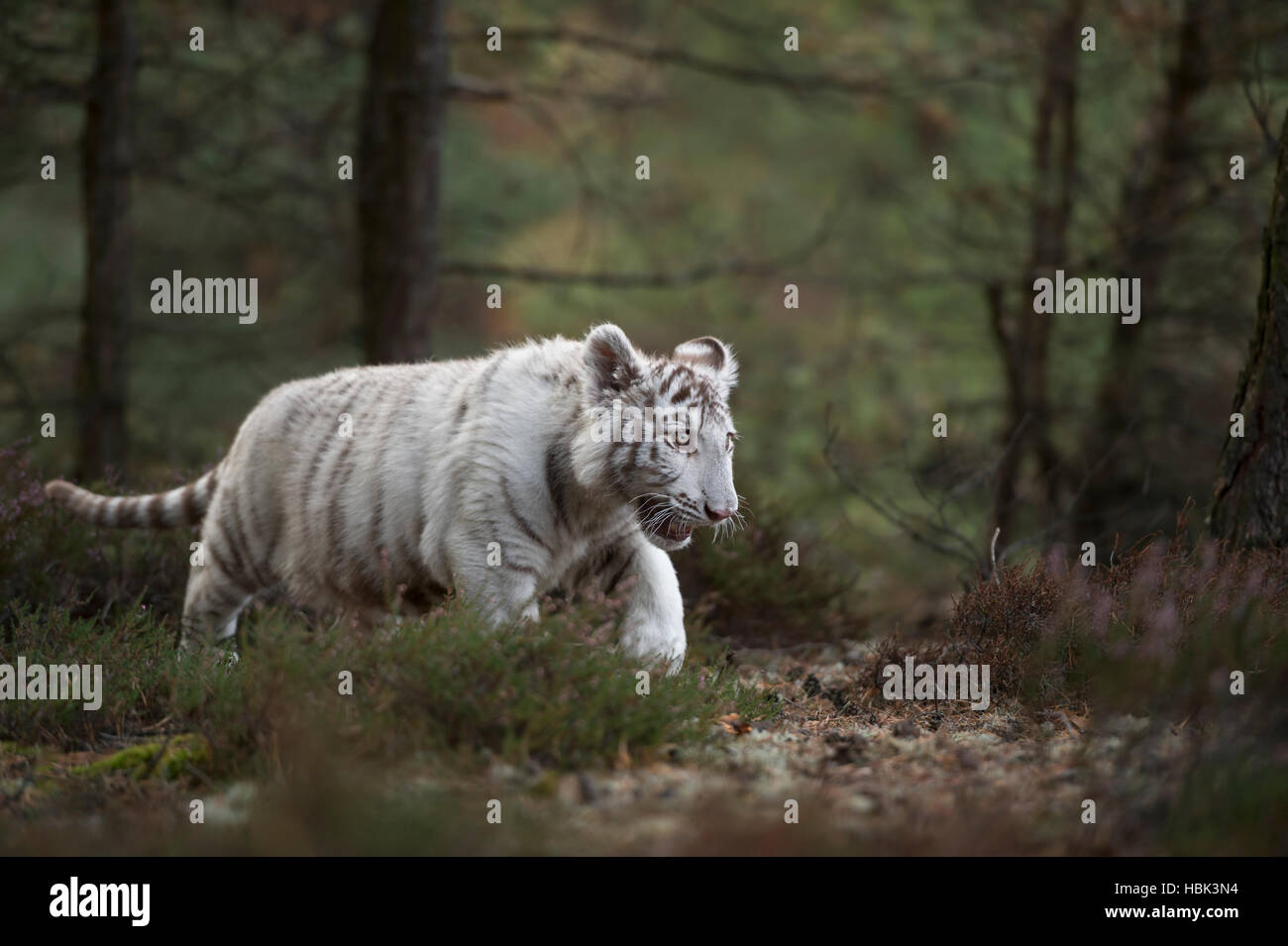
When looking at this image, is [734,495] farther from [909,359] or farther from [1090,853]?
[909,359]

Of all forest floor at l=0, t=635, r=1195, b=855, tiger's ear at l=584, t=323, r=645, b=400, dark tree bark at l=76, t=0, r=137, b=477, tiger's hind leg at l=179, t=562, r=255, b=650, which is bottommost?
forest floor at l=0, t=635, r=1195, b=855

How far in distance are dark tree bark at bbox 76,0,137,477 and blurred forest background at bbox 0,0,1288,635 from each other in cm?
2

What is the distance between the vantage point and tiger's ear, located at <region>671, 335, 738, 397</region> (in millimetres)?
6055

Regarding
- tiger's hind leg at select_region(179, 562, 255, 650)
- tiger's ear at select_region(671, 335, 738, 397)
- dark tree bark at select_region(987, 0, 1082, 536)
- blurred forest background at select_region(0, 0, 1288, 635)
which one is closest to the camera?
tiger's ear at select_region(671, 335, 738, 397)

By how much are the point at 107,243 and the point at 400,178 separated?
2505 millimetres

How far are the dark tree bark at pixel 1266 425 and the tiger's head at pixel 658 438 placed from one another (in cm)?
255

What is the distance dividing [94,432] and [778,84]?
6.64 m

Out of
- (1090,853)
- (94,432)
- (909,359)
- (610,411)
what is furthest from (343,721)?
(909,359)

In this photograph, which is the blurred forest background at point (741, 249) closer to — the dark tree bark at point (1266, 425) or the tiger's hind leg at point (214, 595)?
the dark tree bark at point (1266, 425)

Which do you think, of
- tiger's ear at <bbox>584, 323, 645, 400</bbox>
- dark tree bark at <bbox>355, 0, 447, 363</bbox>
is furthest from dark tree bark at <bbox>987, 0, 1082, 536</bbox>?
tiger's ear at <bbox>584, 323, 645, 400</bbox>

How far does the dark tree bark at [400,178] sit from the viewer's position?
10164mm

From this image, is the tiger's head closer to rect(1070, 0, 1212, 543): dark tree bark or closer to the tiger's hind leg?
the tiger's hind leg

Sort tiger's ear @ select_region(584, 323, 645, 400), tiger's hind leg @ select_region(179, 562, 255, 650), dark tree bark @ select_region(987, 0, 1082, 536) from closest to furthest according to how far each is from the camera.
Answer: tiger's ear @ select_region(584, 323, 645, 400) < tiger's hind leg @ select_region(179, 562, 255, 650) < dark tree bark @ select_region(987, 0, 1082, 536)

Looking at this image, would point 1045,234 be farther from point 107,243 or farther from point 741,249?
point 107,243
